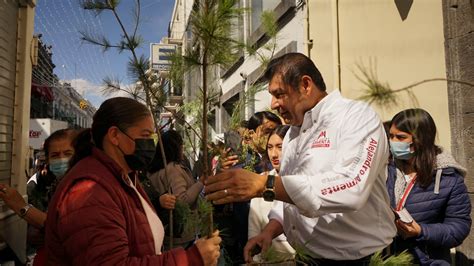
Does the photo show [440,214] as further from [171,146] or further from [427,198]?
[171,146]

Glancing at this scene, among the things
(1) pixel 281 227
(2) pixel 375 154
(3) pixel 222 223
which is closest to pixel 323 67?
(3) pixel 222 223

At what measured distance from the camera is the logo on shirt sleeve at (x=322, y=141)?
1632 mm

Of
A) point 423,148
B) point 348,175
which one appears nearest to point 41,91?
point 423,148

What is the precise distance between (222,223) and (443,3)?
3230 mm

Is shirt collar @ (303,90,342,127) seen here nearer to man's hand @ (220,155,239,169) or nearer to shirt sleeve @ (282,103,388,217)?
shirt sleeve @ (282,103,388,217)

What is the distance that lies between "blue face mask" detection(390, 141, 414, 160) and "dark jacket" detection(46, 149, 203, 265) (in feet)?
5.68

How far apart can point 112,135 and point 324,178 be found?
948mm

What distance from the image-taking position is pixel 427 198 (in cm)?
246

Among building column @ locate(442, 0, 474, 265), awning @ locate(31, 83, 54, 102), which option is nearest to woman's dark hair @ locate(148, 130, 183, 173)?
building column @ locate(442, 0, 474, 265)

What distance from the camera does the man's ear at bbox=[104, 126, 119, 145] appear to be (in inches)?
66.3

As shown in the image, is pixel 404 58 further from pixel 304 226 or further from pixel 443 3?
pixel 304 226

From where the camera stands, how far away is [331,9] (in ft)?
17.0

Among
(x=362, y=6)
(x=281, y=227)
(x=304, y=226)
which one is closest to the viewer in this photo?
(x=304, y=226)

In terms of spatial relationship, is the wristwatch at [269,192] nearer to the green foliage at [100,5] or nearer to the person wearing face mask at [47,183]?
the green foliage at [100,5]
